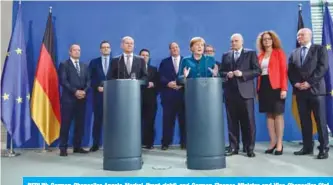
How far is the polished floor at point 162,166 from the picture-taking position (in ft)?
8.36

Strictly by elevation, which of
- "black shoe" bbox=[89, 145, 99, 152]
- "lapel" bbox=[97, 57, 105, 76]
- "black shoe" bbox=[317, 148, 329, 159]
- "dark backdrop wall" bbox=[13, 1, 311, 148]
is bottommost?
"black shoe" bbox=[89, 145, 99, 152]

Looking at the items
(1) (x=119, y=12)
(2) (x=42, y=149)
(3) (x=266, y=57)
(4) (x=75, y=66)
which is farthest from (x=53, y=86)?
(3) (x=266, y=57)

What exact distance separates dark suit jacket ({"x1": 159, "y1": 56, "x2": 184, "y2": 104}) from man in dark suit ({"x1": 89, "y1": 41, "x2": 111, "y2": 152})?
700mm

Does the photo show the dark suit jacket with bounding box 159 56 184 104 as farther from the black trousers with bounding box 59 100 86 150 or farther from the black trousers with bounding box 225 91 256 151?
the black trousers with bounding box 59 100 86 150

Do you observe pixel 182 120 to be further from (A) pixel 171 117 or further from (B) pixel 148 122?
(B) pixel 148 122

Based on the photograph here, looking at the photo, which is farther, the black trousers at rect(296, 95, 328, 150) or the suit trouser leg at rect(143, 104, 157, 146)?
the suit trouser leg at rect(143, 104, 157, 146)

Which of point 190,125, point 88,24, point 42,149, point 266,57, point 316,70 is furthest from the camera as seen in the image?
A: point 88,24

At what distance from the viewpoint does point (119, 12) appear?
15.0ft

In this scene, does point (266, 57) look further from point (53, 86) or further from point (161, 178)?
point (53, 86)

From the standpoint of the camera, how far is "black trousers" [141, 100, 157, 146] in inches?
161

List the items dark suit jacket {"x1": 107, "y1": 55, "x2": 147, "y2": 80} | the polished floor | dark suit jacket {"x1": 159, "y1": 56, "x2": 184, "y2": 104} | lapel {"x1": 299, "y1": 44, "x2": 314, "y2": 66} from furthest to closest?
dark suit jacket {"x1": 159, "y1": 56, "x2": 184, "y2": 104} → dark suit jacket {"x1": 107, "y1": 55, "x2": 147, "y2": 80} → lapel {"x1": 299, "y1": 44, "x2": 314, "y2": 66} → the polished floor

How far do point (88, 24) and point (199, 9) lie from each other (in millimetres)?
1565

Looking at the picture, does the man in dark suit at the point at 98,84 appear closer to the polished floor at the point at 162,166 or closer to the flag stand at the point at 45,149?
the polished floor at the point at 162,166

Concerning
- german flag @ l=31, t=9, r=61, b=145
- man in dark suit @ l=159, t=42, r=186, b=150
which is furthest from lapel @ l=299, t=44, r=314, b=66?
german flag @ l=31, t=9, r=61, b=145
